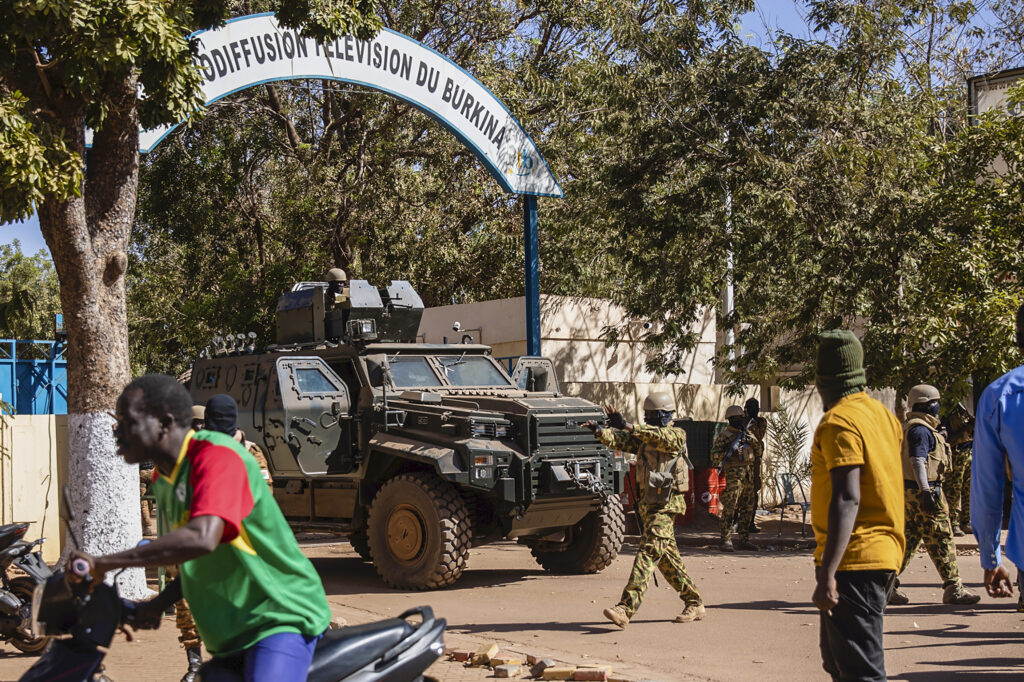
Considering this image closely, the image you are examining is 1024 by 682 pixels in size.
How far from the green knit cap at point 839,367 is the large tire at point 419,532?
575cm

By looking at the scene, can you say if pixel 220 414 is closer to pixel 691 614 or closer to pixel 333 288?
pixel 691 614

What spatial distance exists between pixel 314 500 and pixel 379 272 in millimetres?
9791

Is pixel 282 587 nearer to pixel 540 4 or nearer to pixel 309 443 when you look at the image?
pixel 309 443

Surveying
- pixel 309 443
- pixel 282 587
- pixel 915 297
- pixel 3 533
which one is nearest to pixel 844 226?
pixel 915 297

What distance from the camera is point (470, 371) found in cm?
1134

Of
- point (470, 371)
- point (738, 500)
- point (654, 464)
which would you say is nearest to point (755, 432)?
point (738, 500)

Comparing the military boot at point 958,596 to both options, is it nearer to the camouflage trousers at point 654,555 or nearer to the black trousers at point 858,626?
the camouflage trousers at point 654,555

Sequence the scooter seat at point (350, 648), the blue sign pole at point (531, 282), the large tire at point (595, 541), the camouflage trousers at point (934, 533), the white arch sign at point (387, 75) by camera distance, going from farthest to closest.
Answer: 1. the blue sign pole at point (531, 282)
2. the white arch sign at point (387, 75)
3. the large tire at point (595, 541)
4. the camouflage trousers at point (934, 533)
5. the scooter seat at point (350, 648)

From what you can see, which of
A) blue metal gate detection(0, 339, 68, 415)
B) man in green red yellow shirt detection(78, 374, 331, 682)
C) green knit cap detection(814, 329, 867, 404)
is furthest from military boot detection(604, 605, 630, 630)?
blue metal gate detection(0, 339, 68, 415)

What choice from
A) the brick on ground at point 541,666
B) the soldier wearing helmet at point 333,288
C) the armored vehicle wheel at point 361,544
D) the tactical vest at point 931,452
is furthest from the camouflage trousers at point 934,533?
the soldier wearing helmet at point 333,288

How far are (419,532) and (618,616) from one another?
270 centimetres

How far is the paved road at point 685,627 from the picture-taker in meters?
6.68

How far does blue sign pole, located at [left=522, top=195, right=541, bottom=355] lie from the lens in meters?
13.6

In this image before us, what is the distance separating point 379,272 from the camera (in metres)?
20.5
